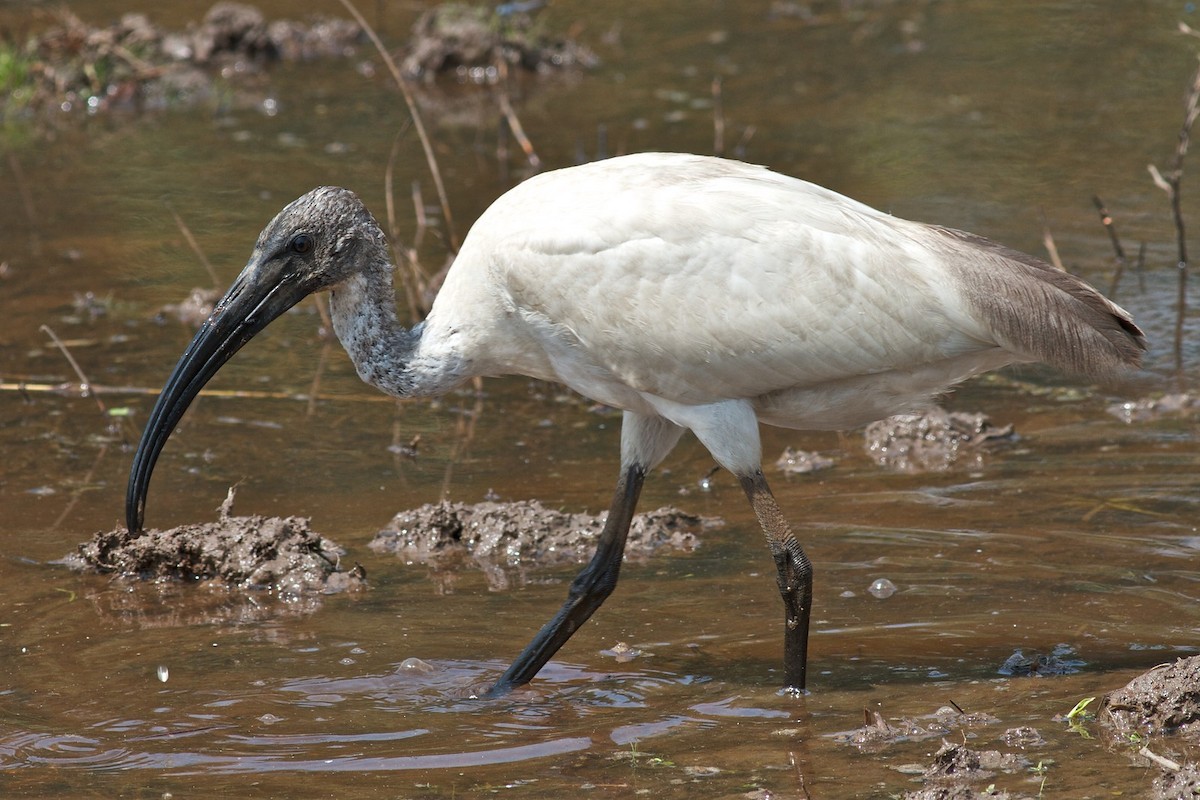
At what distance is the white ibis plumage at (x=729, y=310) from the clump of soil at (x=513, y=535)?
2.91 ft

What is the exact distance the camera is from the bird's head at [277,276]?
17.8 feet

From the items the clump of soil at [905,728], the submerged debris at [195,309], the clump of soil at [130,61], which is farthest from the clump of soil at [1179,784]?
the clump of soil at [130,61]

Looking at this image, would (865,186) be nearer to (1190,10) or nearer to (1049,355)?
(1190,10)

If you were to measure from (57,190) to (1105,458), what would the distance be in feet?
24.5

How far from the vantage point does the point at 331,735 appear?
4848 millimetres

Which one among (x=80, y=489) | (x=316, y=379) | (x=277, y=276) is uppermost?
(x=277, y=276)

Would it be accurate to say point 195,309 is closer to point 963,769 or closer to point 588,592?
point 588,592

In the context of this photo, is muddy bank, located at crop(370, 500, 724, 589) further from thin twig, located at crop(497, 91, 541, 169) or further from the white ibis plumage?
thin twig, located at crop(497, 91, 541, 169)

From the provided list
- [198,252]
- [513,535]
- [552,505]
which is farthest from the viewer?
[198,252]

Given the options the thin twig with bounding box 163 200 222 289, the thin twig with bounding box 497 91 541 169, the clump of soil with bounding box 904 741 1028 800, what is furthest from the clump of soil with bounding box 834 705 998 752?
the thin twig with bounding box 497 91 541 169

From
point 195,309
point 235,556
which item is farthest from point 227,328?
point 195,309

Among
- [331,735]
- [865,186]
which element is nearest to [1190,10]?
[865,186]

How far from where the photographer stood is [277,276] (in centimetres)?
544

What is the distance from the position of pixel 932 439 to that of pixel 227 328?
3115 millimetres
